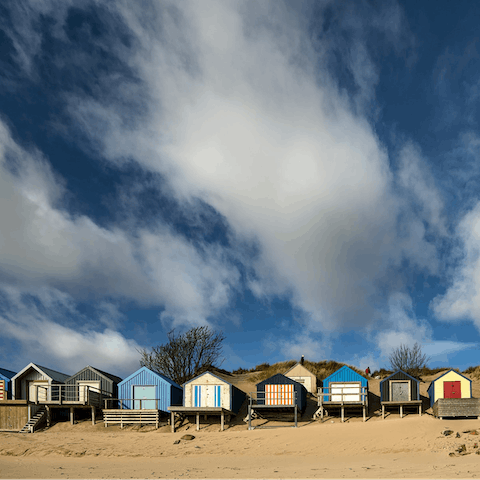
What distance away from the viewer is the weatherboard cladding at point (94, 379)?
132 feet

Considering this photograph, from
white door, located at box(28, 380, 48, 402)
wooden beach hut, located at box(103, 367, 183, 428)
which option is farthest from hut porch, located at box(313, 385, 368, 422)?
white door, located at box(28, 380, 48, 402)

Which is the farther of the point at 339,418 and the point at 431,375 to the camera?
the point at 431,375

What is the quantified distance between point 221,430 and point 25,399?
1676 centimetres

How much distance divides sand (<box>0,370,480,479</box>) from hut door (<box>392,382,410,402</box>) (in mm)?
3265

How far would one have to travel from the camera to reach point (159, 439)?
31578 mm

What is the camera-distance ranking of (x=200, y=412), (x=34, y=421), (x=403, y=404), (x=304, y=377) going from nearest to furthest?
1. (x=200, y=412)
2. (x=403, y=404)
3. (x=34, y=421)
4. (x=304, y=377)

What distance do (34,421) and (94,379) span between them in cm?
527

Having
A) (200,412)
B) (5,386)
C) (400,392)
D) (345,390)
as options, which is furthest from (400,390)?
(5,386)

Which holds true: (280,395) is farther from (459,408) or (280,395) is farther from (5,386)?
(5,386)

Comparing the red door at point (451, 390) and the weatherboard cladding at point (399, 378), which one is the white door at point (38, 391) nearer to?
the weatherboard cladding at point (399, 378)

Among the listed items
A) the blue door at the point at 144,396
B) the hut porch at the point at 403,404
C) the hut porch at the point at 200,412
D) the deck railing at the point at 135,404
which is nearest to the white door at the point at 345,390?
the hut porch at the point at 403,404

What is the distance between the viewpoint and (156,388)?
38.3 metres

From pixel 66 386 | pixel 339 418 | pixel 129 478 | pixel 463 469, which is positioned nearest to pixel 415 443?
pixel 463 469

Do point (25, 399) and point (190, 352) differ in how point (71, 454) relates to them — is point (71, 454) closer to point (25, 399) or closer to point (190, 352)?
point (25, 399)
